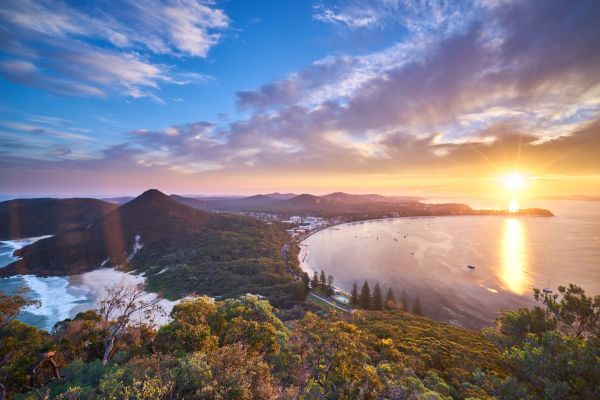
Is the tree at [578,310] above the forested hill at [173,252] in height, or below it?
above

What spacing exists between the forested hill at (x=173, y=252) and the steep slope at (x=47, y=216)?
92.5ft

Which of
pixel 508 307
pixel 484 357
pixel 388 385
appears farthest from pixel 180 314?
pixel 508 307

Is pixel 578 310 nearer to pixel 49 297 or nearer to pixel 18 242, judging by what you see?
pixel 49 297

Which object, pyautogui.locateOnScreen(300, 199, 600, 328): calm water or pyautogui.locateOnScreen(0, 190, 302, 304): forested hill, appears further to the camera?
pyautogui.locateOnScreen(0, 190, 302, 304): forested hill

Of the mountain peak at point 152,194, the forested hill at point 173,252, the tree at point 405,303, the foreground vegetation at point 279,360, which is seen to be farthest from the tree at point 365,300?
the mountain peak at point 152,194

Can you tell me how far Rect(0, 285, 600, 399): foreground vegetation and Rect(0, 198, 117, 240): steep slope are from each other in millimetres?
105897

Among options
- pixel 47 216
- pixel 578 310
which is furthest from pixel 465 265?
pixel 47 216

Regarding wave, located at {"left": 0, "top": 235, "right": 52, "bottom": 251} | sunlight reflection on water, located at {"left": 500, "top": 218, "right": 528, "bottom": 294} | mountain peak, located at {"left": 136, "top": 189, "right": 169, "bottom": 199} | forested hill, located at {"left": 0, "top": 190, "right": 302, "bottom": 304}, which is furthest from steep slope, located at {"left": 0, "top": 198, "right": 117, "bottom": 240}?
sunlight reflection on water, located at {"left": 500, "top": 218, "right": 528, "bottom": 294}

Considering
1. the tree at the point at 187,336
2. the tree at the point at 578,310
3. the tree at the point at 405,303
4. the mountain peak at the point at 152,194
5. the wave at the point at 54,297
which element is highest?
the mountain peak at the point at 152,194

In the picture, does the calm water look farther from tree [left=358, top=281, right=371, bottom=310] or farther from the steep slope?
the steep slope

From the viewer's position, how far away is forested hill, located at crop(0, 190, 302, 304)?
49125mm

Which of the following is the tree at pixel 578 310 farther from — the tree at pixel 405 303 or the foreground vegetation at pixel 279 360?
the tree at pixel 405 303

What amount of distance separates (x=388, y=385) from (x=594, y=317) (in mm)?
12822

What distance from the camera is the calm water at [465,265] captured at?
46.2m
